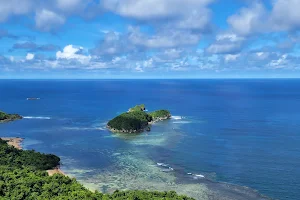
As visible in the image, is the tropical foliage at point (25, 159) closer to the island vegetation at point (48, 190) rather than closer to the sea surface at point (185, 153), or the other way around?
the sea surface at point (185, 153)

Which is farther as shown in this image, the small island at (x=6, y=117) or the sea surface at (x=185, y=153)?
the small island at (x=6, y=117)

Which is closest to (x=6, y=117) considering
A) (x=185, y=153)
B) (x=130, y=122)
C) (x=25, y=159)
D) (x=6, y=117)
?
(x=6, y=117)

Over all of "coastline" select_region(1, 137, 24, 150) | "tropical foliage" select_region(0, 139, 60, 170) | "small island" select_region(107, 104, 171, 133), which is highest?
"small island" select_region(107, 104, 171, 133)

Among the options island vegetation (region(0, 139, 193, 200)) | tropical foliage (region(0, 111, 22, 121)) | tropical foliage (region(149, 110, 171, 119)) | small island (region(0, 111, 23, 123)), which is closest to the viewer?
island vegetation (region(0, 139, 193, 200))

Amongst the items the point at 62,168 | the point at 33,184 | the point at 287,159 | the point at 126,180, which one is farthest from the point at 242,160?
the point at 33,184

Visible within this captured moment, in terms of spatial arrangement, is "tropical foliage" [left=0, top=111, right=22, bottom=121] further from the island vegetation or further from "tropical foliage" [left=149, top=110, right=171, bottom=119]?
the island vegetation

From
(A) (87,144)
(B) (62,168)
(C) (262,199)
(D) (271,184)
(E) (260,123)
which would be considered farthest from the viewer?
(E) (260,123)

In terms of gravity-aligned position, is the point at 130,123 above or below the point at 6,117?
above

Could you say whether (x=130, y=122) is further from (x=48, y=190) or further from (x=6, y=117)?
(x=48, y=190)

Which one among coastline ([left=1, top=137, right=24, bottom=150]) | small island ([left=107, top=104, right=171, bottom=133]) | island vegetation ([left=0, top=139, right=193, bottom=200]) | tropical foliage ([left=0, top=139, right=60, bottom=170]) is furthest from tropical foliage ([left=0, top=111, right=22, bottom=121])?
island vegetation ([left=0, top=139, right=193, bottom=200])

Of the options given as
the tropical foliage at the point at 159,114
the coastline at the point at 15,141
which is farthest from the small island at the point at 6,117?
the tropical foliage at the point at 159,114

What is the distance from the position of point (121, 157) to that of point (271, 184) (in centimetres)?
3889

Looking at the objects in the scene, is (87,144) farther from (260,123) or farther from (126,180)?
(260,123)

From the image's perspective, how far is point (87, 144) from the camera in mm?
97688
